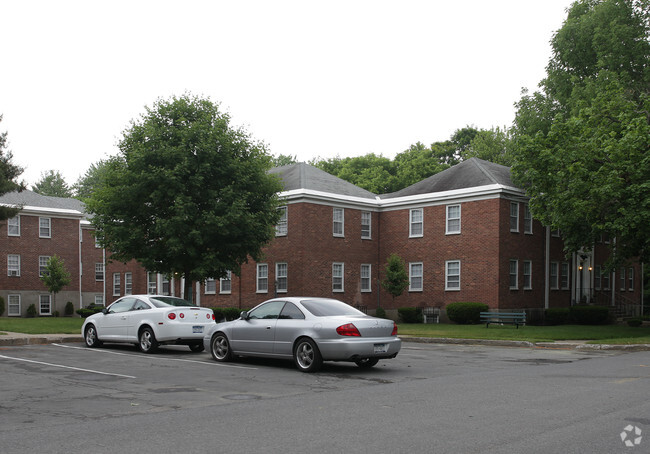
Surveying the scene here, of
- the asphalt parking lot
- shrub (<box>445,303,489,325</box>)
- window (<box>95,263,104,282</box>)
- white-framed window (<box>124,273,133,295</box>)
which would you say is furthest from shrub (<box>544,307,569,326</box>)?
window (<box>95,263,104,282</box>)

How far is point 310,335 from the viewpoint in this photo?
512 inches

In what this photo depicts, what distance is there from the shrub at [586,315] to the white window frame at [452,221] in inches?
279

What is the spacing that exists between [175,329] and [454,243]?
21.0 meters

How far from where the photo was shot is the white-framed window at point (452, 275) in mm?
34812

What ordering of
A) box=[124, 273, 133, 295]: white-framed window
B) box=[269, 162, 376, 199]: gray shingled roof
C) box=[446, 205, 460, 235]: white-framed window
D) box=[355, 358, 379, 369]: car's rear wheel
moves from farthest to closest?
box=[124, 273, 133, 295]: white-framed window, box=[269, 162, 376, 199]: gray shingled roof, box=[446, 205, 460, 235]: white-framed window, box=[355, 358, 379, 369]: car's rear wheel

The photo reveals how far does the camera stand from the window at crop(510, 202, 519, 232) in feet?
113

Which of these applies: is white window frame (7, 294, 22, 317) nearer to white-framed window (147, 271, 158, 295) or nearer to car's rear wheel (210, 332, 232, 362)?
white-framed window (147, 271, 158, 295)

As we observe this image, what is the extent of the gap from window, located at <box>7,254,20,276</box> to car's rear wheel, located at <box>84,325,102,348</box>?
103ft

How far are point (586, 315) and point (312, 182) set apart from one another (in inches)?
621

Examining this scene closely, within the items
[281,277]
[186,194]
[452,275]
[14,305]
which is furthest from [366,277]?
[14,305]

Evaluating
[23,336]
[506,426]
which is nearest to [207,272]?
[23,336]

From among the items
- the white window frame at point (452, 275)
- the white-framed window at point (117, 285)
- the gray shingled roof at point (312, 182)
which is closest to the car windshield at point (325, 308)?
the white window frame at point (452, 275)

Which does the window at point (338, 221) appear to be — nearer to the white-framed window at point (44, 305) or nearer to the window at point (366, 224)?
the window at point (366, 224)

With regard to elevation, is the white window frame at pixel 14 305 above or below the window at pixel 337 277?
below
